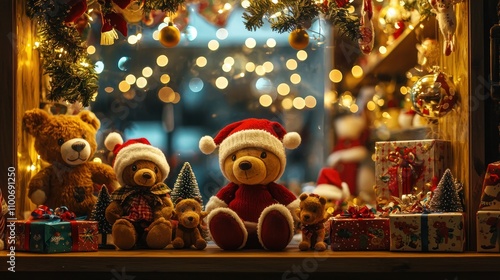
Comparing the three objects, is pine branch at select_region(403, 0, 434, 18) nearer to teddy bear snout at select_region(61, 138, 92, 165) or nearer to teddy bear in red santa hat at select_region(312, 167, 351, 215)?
teddy bear in red santa hat at select_region(312, 167, 351, 215)

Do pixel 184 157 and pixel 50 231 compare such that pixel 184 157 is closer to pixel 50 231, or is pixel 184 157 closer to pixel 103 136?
pixel 103 136

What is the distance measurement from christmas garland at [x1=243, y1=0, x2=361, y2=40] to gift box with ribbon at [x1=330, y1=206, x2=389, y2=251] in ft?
1.68

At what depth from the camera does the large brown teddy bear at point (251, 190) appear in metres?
1.89

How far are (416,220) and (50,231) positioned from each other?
90cm

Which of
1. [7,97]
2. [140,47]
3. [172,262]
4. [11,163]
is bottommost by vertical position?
[172,262]

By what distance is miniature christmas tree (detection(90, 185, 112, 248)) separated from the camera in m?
2.04

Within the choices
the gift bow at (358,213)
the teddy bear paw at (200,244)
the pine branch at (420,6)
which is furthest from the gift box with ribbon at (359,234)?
the pine branch at (420,6)

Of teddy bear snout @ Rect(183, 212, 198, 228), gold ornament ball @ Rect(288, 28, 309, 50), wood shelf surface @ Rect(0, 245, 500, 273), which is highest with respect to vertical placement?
gold ornament ball @ Rect(288, 28, 309, 50)

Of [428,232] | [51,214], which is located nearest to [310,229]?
[428,232]

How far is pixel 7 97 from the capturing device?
197 cm

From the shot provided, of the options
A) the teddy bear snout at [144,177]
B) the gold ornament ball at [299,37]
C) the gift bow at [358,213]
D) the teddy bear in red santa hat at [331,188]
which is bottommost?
the gift bow at [358,213]

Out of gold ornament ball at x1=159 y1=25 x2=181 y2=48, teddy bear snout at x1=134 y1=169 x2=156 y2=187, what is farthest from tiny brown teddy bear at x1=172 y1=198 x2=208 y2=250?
gold ornament ball at x1=159 y1=25 x2=181 y2=48

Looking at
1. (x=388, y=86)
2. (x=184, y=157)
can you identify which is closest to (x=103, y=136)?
(x=184, y=157)

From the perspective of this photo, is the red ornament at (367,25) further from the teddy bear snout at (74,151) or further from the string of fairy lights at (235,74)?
the teddy bear snout at (74,151)
